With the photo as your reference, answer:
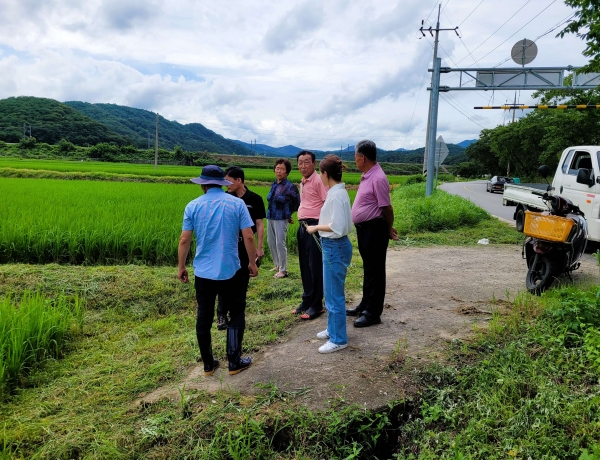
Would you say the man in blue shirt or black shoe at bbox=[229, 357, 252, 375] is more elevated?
the man in blue shirt

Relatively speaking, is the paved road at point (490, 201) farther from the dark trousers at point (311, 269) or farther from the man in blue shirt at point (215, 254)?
the man in blue shirt at point (215, 254)

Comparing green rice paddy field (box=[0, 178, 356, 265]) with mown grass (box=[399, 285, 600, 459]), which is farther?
green rice paddy field (box=[0, 178, 356, 265])

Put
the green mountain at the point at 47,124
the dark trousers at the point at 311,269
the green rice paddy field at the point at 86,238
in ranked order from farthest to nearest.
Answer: the green mountain at the point at 47,124, the green rice paddy field at the point at 86,238, the dark trousers at the point at 311,269

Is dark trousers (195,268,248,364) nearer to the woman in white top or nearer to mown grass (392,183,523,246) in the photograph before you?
the woman in white top

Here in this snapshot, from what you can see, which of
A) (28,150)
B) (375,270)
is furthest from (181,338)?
(28,150)

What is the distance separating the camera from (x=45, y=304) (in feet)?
14.5

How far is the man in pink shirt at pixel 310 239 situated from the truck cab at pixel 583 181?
5385 millimetres

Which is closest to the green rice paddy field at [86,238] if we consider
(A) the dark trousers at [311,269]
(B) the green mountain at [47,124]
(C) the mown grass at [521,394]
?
(A) the dark trousers at [311,269]

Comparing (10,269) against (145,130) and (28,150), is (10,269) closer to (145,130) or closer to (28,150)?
(28,150)

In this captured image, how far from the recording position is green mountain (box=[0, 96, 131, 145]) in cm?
6378

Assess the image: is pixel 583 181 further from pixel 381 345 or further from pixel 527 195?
pixel 381 345

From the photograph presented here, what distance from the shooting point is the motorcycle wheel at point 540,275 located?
4777 mm

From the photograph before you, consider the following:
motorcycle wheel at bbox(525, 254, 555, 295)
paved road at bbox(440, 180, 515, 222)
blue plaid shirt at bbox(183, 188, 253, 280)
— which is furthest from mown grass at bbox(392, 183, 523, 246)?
blue plaid shirt at bbox(183, 188, 253, 280)

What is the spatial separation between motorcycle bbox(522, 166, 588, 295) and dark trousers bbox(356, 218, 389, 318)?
2096 mm
